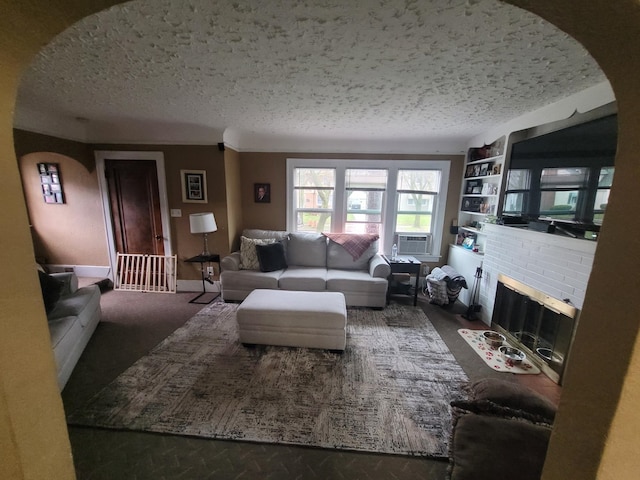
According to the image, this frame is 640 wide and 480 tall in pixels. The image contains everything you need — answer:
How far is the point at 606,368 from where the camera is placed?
0.53 metres

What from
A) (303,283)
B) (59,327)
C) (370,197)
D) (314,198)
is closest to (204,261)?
(303,283)

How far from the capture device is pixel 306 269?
3.63m

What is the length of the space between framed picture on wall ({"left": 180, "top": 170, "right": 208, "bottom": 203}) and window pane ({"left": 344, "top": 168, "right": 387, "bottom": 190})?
85.4 inches

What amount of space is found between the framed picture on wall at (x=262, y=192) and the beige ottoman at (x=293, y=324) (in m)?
2.13

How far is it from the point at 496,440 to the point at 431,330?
1856 mm

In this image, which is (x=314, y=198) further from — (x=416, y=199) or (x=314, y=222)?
(x=416, y=199)

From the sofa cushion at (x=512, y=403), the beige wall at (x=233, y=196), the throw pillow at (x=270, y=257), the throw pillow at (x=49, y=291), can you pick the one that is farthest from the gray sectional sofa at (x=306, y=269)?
the sofa cushion at (x=512, y=403)

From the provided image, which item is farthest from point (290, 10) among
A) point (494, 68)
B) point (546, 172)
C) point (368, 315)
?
point (368, 315)

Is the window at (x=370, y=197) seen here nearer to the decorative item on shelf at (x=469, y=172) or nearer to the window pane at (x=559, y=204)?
the decorative item on shelf at (x=469, y=172)

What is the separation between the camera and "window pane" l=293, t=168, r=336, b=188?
13.3ft

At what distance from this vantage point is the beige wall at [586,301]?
0.50 meters

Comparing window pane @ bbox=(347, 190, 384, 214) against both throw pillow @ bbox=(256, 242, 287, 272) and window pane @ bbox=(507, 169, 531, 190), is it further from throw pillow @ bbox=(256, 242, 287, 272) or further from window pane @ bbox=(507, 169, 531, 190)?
window pane @ bbox=(507, 169, 531, 190)

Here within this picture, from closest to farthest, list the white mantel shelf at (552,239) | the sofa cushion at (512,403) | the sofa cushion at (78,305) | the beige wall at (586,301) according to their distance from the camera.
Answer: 1. the beige wall at (586,301)
2. the sofa cushion at (512,403)
3. the white mantel shelf at (552,239)
4. the sofa cushion at (78,305)

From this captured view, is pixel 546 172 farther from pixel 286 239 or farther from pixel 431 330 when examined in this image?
pixel 286 239
